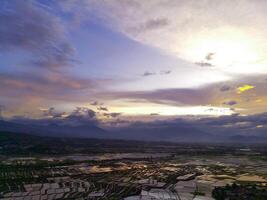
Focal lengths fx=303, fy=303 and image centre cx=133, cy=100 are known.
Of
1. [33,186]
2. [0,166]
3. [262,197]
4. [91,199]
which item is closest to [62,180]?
[33,186]

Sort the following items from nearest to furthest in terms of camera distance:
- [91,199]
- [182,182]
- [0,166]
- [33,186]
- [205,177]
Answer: [91,199] → [33,186] → [182,182] → [205,177] → [0,166]

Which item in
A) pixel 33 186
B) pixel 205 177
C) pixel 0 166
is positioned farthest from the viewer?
pixel 0 166

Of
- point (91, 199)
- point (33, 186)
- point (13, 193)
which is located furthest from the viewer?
point (33, 186)

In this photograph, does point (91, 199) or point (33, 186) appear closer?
point (91, 199)

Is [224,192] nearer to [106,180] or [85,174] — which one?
[106,180]

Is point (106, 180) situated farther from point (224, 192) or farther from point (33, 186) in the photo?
point (224, 192)

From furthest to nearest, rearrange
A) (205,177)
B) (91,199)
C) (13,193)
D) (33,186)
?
(205,177) → (33,186) → (13,193) → (91,199)

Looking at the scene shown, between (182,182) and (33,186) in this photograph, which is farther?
(182,182)

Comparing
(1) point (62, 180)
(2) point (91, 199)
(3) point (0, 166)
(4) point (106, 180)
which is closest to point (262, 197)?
(2) point (91, 199)
